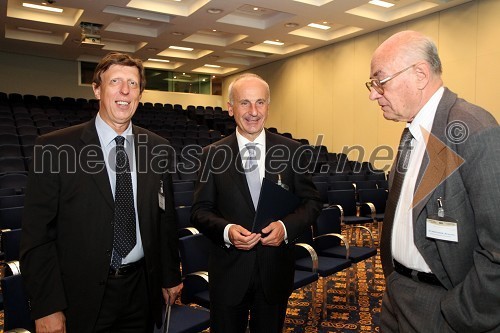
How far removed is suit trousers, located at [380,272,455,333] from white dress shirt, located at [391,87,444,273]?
0.21ft

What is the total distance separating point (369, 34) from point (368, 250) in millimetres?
8345

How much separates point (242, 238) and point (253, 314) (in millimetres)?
435

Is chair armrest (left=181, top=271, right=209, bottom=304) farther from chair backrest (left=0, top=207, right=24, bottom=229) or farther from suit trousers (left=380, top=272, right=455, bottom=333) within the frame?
chair backrest (left=0, top=207, right=24, bottom=229)

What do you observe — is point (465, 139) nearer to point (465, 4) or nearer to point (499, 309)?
point (499, 309)

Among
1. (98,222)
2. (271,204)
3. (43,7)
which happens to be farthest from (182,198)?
(43,7)

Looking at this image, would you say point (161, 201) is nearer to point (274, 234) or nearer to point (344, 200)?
point (274, 234)

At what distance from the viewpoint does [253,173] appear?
1908mm

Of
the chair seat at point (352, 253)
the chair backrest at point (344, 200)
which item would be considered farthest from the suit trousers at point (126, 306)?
the chair backrest at point (344, 200)

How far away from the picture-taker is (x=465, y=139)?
1137mm

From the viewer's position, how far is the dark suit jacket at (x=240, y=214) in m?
1.81

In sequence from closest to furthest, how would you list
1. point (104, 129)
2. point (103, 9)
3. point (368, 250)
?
point (104, 129) < point (368, 250) < point (103, 9)

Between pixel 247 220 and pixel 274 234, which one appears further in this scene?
pixel 247 220

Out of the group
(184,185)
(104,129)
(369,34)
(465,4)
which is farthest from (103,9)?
(104,129)

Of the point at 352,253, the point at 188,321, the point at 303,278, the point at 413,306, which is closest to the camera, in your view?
the point at 413,306
